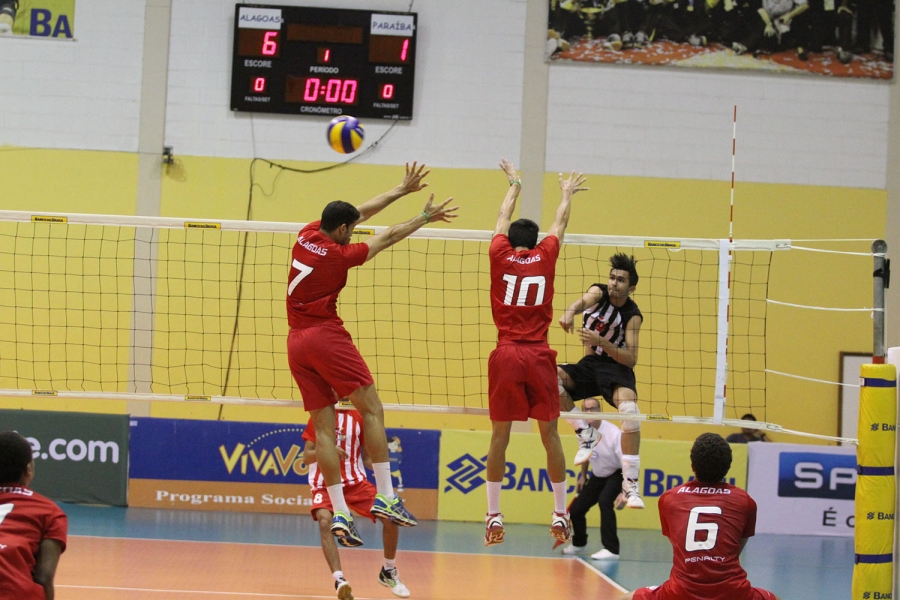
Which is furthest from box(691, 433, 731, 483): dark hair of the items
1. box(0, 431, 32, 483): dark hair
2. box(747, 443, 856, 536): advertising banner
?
box(747, 443, 856, 536): advertising banner

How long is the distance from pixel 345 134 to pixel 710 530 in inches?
168

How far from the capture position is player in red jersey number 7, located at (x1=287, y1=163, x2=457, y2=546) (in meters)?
7.00

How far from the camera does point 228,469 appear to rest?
486 inches

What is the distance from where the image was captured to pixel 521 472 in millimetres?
12398

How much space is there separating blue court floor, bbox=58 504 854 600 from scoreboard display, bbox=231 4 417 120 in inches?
225

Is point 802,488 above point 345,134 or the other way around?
the other way around

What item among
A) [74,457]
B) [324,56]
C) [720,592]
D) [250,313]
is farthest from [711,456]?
[324,56]

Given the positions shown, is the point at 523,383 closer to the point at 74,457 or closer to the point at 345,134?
the point at 345,134

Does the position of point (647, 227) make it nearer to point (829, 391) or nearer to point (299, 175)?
point (829, 391)

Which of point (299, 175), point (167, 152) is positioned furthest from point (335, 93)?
point (167, 152)

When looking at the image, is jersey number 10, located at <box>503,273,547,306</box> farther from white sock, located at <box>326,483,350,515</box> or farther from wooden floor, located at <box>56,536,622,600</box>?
wooden floor, located at <box>56,536,622,600</box>

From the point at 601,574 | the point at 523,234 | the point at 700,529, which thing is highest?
the point at 523,234

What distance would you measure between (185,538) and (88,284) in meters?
Result: 4.96

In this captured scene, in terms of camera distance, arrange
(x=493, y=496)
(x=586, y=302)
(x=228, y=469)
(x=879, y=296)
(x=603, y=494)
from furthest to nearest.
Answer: (x=228, y=469) < (x=603, y=494) < (x=586, y=302) < (x=493, y=496) < (x=879, y=296)
